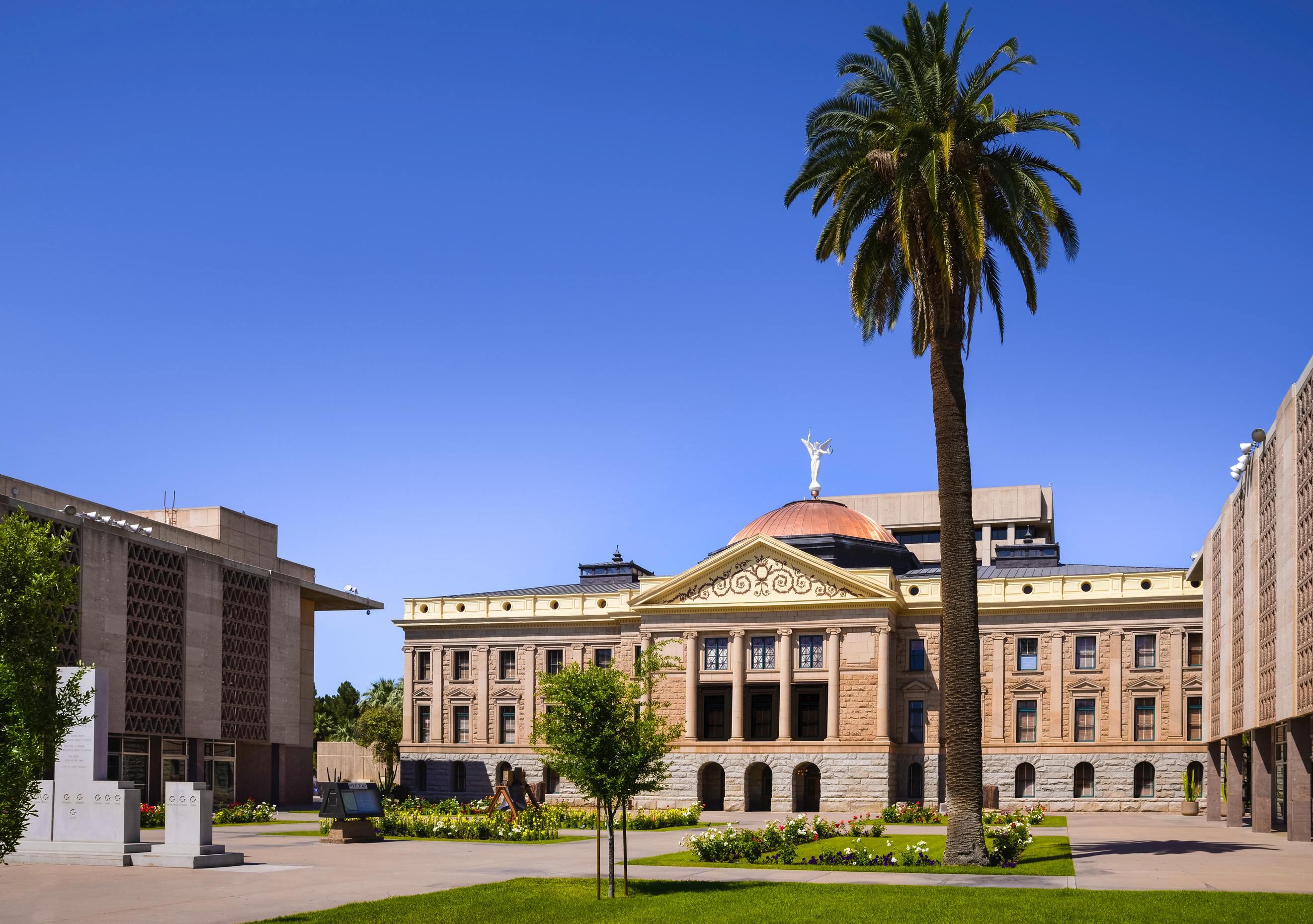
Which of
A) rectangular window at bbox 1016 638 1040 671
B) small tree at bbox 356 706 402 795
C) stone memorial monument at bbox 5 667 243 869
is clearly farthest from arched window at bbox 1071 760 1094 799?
stone memorial monument at bbox 5 667 243 869

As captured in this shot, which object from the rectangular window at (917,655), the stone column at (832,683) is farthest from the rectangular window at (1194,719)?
the stone column at (832,683)

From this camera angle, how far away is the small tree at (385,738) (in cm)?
8094

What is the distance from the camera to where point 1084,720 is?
64938 millimetres

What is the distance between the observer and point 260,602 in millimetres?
64500

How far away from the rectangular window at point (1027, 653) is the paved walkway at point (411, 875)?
2671 centimetres

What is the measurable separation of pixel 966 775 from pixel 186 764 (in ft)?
130

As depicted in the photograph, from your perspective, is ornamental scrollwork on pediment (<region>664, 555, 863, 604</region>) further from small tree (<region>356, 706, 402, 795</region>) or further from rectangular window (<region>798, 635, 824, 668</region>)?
small tree (<region>356, 706, 402, 795</region>)

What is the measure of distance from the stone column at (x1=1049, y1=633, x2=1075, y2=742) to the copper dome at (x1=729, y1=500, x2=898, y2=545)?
42.0 feet

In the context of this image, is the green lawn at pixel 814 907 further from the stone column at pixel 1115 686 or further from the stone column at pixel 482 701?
the stone column at pixel 482 701

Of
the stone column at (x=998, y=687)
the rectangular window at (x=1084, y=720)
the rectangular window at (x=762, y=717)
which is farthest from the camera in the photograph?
the rectangular window at (x=762, y=717)

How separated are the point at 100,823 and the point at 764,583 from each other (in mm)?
41064

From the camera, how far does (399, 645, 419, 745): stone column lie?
250 ft

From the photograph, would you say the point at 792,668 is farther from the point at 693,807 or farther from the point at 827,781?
the point at 693,807

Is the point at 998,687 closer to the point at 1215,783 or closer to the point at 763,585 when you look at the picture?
the point at 763,585
